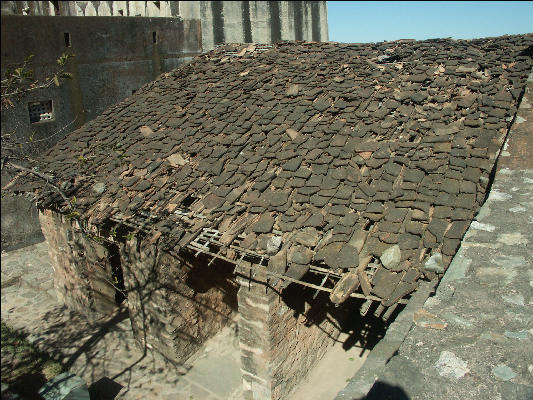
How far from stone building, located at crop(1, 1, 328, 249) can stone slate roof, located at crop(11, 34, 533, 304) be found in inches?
196

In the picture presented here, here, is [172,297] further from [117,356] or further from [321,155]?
[321,155]

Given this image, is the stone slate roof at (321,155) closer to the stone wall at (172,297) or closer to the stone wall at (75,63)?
the stone wall at (172,297)

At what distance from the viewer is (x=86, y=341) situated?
9984mm

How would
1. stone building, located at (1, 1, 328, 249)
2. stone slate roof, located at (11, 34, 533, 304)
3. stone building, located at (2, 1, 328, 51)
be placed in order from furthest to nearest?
stone building, located at (2, 1, 328, 51), stone building, located at (1, 1, 328, 249), stone slate roof, located at (11, 34, 533, 304)

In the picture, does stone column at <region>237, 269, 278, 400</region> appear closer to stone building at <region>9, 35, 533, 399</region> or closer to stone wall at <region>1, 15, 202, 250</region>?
stone building at <region>9, 35, 533, 399</region>

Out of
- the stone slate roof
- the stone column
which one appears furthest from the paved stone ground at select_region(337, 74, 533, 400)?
the stone column

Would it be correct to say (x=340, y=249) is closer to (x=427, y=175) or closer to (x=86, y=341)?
(x=427, y=175)

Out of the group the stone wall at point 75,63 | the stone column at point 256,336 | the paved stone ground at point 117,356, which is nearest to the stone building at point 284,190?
the stone column at point 256,336

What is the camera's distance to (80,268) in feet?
34.3

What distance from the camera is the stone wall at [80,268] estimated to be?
10.0m

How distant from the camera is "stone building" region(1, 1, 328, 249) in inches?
563

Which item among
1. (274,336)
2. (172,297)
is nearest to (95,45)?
(172,297)

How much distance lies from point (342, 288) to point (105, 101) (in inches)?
549

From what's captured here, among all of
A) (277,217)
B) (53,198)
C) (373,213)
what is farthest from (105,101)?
(373,213)
